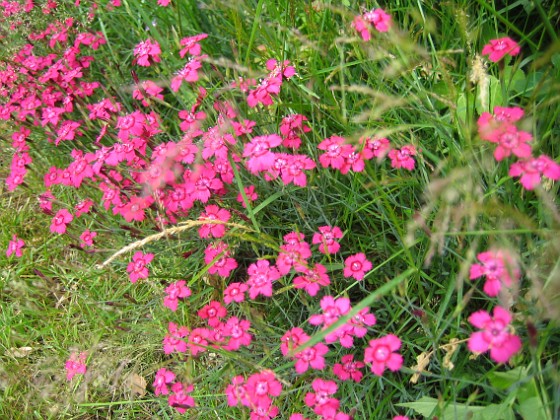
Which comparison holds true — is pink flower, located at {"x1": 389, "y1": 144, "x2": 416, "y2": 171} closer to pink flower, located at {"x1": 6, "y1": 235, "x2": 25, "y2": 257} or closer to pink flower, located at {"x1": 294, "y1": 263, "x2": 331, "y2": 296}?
pink flower, located at {"x1": 294, "y1": 263, "x2": 331, "y2": 296}

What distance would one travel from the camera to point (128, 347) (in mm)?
2338

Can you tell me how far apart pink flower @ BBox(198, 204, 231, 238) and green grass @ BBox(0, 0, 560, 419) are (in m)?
0.05

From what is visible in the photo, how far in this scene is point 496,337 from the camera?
1.26m

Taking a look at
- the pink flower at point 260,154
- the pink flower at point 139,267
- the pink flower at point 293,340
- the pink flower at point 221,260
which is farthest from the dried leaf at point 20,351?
the pink flower at point 260,154

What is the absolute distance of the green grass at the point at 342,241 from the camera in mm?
1567

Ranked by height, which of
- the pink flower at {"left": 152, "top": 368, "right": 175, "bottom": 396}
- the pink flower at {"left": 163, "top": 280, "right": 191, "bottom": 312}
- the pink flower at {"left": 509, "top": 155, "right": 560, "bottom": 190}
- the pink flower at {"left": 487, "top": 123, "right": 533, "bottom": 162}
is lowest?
the pink flower at {"left": 152, "top": 368, "right": 175, "bottom": 396}

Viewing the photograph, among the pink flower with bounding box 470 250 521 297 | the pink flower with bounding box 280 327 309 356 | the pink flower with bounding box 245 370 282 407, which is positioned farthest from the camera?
the pink flower with bounding box 280 327 309 356

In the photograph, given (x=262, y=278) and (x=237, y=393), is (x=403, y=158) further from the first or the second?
(x=237, y=393)

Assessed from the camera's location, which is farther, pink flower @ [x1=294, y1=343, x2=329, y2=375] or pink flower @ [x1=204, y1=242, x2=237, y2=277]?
pink flower @ [x1=204, y1=242, x2=237, y2=277]

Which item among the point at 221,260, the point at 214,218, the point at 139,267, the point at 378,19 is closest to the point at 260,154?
the point at 214,218

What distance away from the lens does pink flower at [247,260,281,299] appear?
1.78 m

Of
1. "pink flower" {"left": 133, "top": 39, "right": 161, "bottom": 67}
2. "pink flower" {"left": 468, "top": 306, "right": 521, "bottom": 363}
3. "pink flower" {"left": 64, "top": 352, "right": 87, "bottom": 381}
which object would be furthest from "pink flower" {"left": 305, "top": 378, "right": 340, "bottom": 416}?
"pink flower" {"left": 133, "top": 39, "right": 161, "bottom": 67}

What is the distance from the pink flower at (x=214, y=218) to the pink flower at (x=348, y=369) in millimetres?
606

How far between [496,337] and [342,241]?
892mm
